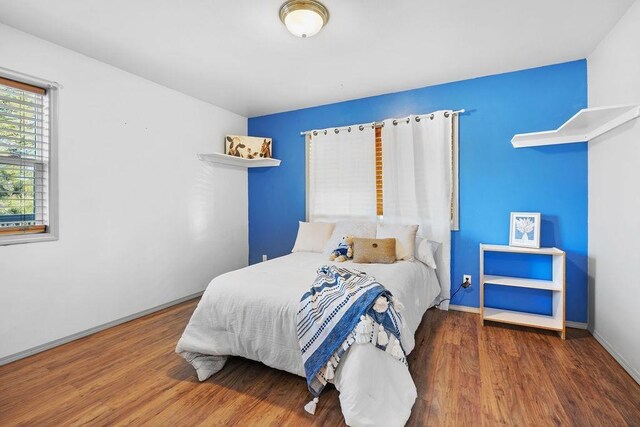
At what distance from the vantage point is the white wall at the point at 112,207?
2.25m

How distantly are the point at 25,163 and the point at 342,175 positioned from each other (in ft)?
9.47

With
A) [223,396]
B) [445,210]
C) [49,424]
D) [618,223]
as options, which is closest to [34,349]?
[49,424]

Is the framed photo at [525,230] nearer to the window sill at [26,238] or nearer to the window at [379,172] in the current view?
the window at [379,172]

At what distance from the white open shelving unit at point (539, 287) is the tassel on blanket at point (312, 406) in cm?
183

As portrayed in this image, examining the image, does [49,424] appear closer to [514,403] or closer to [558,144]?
[514,403]

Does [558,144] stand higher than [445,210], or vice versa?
[558,144]

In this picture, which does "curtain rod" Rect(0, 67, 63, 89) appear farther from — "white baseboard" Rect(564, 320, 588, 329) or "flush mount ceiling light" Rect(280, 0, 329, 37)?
"white baseboard" Rect(564, 320, 588, 329)

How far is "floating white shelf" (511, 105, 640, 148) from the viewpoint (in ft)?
6.21

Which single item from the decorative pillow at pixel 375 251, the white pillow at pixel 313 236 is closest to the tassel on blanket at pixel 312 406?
the decorative pillow at pixel 375 251

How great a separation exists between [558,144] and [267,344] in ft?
9.79

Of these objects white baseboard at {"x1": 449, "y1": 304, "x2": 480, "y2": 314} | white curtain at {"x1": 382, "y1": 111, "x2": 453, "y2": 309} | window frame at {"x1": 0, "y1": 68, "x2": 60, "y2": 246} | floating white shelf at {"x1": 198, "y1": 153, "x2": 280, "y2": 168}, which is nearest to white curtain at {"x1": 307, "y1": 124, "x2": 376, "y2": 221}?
white curtain at {"x1": 382, "y1": 111, "x2": 453, "y2": 309}

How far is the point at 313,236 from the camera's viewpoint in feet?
11.2

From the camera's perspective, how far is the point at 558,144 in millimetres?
2684

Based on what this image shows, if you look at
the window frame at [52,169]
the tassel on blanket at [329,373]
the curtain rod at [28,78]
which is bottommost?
the tassel on blanket at [329,373]
